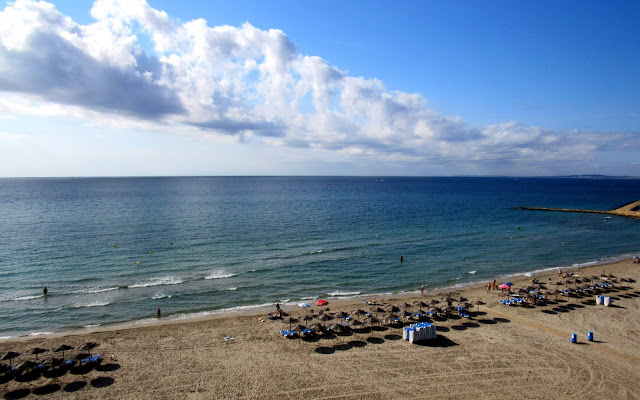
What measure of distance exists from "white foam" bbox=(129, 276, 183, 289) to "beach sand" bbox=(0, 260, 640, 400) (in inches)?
417

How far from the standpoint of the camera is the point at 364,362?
2281 cm

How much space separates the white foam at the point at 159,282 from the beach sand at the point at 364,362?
34.8 feet

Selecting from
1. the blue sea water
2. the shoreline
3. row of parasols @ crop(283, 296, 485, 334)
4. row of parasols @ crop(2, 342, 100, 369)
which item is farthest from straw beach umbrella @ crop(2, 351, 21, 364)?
row of parasols @ crop(283, 296, 485, 334)

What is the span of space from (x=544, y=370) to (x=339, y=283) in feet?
70.9

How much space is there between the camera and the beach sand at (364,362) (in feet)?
64.6

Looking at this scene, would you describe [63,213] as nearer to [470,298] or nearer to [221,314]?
[221,314]

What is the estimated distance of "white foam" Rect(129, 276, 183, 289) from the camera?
38.5m

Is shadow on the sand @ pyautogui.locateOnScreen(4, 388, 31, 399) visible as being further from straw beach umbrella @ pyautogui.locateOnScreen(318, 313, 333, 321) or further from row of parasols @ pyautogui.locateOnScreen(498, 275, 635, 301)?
row of parasols @ pyautogui.locateOnScreen(498, 275, 635, 301)

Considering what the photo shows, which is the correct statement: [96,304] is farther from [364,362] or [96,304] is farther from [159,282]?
[364,362]

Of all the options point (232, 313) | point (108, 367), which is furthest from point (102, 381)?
point (232, 313)

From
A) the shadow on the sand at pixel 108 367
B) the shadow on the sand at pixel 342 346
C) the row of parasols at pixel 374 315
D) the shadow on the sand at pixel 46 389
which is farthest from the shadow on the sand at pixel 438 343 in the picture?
the shadow on the sand at pixel 46 389

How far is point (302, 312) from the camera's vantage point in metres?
31.9

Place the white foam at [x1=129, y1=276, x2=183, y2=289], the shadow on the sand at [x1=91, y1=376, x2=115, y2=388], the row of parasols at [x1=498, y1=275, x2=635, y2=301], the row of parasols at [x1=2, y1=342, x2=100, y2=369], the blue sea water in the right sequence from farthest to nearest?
the white foam at [x1=129, y1=276, x2=183, y2=289] → the row of parasols at [x1=498, y1=275, x2=635, y2=301] → the blue sea water → the row of parasols at [x1=2, y1=342, x2=100, y2=369] → the shadow on the sand at [x1=91, y1=376, x2=115, y2=388]

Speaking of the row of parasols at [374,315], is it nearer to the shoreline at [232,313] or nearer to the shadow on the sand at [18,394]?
the shoreline at [232,313]
